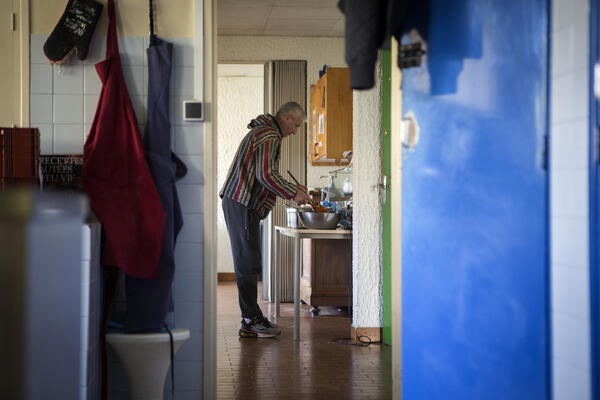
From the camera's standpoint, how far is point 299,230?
15.1ft

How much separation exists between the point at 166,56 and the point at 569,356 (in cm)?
197

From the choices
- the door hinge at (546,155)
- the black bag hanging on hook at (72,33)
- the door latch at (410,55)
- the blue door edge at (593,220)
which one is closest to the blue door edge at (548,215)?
the door hinge at (546,155)

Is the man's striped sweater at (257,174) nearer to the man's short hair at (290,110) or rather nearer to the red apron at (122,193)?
the man's short hair at (290,110)

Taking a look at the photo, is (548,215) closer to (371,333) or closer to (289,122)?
(371,333)

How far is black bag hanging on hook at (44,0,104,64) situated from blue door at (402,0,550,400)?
1410 mm

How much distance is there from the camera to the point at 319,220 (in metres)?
4.82

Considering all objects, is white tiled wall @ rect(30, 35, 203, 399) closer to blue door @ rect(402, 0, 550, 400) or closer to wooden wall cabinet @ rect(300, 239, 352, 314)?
blue door @ rect(402, 0, 550, 400)

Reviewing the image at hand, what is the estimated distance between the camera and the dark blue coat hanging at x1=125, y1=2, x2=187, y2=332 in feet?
8.56

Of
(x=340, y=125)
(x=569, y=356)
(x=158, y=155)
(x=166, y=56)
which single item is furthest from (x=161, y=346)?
(x=340, y=125)

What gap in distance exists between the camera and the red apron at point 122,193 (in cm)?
254

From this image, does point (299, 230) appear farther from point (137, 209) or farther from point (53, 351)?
point (53, 351)

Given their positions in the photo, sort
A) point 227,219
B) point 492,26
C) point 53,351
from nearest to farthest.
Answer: point 53,351 → point 492,26 → point 227,219

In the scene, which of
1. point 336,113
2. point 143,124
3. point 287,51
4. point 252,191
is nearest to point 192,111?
point 143,124

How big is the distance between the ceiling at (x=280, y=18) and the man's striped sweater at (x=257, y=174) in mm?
1605
